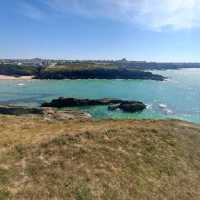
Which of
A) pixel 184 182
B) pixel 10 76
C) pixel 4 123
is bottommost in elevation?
pixel 10 76

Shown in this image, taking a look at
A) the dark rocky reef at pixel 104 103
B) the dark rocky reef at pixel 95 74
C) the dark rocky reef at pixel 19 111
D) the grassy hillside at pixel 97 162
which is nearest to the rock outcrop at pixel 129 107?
the dark rocky reef at pixel 104 103

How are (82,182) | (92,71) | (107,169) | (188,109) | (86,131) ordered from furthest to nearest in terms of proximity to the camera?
(92,71) → (188,109) → (86,131) → (107,169) → (82,182)

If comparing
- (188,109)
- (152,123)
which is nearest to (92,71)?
(188,109)

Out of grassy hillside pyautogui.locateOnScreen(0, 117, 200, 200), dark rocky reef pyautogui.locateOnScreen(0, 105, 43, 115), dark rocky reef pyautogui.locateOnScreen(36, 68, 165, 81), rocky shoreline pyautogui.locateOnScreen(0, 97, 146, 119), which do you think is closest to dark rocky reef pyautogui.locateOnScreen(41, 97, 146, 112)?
rocky shoreline pyautogui.locateOnScreen(0, 97, 146, 119)

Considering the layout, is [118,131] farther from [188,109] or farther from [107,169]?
[188,109]

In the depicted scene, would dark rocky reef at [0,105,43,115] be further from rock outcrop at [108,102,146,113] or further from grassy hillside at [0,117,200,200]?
grassy hillside at [0,117,200,200]

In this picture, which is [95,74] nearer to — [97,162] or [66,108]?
[66,108]

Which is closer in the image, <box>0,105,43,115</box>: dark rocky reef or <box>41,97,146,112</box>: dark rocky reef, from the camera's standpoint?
<box>0,105,43,115</box>: dark rocky reef
